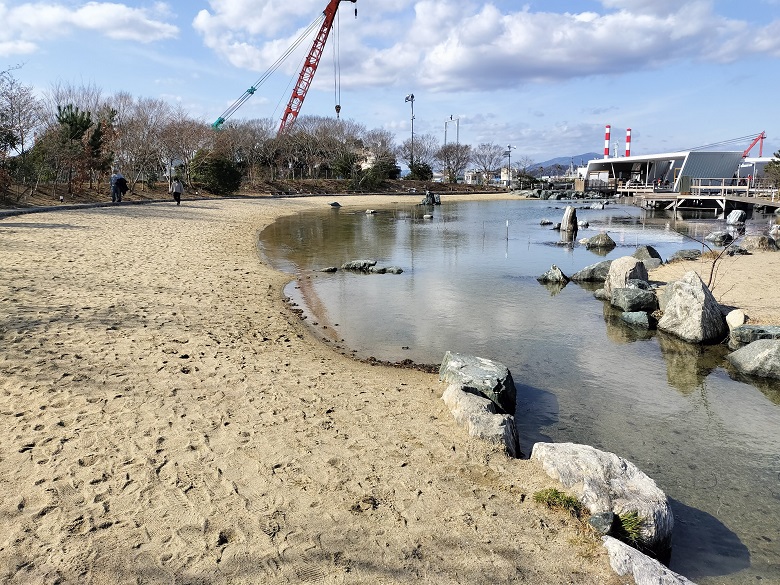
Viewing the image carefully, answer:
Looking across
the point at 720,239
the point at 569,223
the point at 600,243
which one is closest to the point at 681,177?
the point at 569,223

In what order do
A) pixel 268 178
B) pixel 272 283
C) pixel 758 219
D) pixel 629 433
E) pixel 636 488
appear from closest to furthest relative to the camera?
pixel 636 488 < pixel 629 433 < pixel 272 283 < pixel 758 219 < pixel 268 178

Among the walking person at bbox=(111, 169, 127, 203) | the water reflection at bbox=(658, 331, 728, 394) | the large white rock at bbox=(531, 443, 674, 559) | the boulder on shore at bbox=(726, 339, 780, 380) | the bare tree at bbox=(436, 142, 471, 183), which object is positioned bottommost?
the water reflection at bbox=(658, 331, 728, 394)

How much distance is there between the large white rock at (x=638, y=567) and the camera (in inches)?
132

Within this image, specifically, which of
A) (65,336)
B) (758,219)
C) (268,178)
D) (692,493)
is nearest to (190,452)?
(65,336)

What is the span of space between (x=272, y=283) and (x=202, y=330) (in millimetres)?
4770

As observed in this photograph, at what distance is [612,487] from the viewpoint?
168 inches

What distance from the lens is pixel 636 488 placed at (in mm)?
4281

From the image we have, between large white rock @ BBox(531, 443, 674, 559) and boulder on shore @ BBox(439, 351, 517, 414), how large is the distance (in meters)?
1.45

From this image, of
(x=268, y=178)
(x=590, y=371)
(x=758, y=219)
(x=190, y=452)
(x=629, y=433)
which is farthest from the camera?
(x=268, y=178)

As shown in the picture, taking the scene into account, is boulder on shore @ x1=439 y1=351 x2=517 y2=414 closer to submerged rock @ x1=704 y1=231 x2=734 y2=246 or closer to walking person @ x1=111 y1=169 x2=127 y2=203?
submerged rock @ x1=704 y1=231 x2=734 y2=246

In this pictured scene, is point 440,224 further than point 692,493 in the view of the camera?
Yes

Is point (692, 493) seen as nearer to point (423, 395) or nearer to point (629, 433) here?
point (629, 433)

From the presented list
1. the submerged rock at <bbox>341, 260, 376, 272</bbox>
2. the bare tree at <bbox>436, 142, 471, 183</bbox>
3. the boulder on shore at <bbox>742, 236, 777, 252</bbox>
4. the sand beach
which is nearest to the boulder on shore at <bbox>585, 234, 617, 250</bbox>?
the boulder on shore at <bbox>742, 236, 777, 252</bbox>

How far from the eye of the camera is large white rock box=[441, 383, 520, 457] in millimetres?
5177
